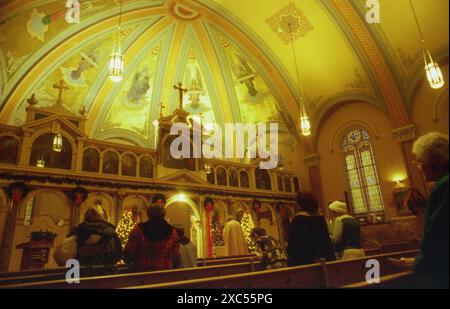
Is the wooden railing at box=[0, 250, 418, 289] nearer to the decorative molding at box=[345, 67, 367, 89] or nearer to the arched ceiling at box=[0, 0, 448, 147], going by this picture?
the arched ceiling at box=[0, 0, 448, 147]

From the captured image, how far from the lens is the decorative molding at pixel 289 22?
1280cm

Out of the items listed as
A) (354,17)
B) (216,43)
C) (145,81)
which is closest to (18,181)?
(145,81)

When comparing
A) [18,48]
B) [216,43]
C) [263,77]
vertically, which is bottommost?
[18,48]

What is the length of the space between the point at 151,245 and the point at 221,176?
387 inches

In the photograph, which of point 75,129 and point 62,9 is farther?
point 62,9

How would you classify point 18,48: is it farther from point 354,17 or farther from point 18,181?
point 354,17

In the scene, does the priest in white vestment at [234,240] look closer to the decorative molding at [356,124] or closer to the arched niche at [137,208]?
the arched niche at [137,208]

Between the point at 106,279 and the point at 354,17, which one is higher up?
the point at 354,17

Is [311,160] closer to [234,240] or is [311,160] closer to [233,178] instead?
[233,178]

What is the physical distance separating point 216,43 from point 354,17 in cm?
675

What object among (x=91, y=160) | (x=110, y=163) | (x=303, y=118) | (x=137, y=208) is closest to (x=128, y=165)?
(x=110, y=163)

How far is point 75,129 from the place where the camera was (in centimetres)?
1034

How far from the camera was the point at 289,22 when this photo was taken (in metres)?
13.2
